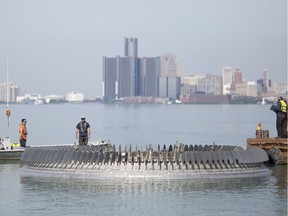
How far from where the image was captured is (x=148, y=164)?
1112 inches

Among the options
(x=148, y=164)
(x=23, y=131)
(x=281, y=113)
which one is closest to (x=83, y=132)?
(x=23, y=131)

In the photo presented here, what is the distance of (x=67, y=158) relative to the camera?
28.8 m

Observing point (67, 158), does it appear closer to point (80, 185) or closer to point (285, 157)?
point (80, 185)

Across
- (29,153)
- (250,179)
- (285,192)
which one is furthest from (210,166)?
(29,153)

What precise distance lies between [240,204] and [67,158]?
21.7 ft

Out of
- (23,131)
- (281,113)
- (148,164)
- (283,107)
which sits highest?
(283,107)

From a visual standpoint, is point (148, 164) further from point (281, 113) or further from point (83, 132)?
point (281, 113)

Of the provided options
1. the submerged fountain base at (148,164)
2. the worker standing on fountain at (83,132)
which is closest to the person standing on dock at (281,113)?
the submerged fountain base at (148,164)

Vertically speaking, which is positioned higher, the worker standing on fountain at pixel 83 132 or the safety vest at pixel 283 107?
the safety vest at pixel 283 107

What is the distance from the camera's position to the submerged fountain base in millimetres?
27906

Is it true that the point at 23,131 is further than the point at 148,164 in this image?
Yes

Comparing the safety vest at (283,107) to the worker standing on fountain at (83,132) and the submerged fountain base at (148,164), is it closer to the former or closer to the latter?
the submerged fountain base at (148,164)

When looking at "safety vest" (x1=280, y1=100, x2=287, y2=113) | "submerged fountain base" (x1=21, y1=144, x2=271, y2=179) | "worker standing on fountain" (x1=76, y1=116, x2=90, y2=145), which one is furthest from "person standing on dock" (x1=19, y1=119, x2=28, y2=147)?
"safety vest" (x1=280, y1=100, x2=287, y2=113)

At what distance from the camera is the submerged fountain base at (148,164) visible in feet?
91.6
